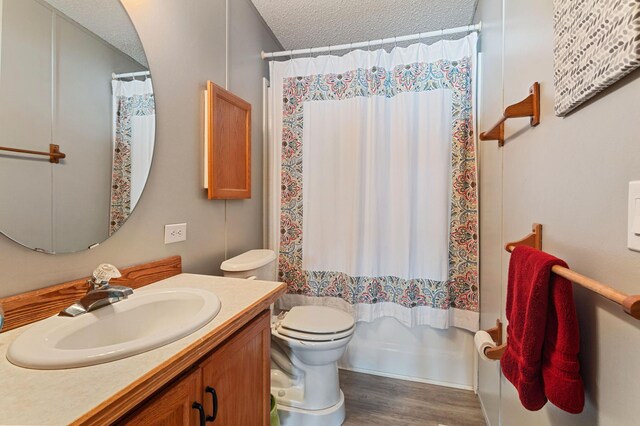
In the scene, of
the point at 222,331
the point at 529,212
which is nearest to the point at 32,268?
the point at 222,331

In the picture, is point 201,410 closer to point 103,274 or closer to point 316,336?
point 103,274

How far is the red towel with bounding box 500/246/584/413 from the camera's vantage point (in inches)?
23.8

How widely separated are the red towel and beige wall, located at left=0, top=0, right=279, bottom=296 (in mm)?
1331

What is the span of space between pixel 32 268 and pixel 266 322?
73 centimetres

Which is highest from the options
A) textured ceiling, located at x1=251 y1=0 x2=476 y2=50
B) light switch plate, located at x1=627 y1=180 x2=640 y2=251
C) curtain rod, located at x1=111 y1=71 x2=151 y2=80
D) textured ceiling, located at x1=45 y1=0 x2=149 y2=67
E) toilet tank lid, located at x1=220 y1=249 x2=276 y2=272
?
textured ceiling, located at x1=251 y1=0 x2=476 y2=50

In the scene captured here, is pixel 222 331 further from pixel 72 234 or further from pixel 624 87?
pixel 624 87

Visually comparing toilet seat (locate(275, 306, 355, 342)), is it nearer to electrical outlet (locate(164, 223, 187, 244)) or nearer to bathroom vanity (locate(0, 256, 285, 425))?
bathroom vanity (locate(0, 256, 285, 425))

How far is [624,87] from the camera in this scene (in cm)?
52

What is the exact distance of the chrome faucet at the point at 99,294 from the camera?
798mm

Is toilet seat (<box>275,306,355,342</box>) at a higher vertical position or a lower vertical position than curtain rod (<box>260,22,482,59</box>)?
lower

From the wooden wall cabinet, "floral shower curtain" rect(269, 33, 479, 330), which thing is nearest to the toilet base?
"floral shower curtain" rect(269, 33, 479, 330)

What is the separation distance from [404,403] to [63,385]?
5.78 ft

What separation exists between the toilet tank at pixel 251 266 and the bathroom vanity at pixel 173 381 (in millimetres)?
350

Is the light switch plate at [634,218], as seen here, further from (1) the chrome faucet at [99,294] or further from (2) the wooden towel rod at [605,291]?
(1) the chrome faucet at [99,294]
